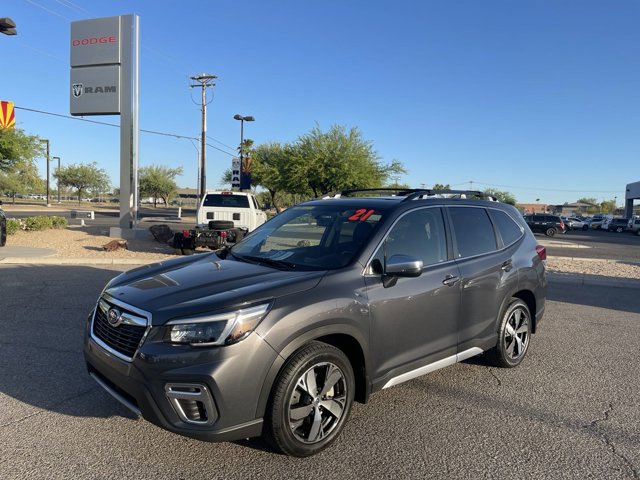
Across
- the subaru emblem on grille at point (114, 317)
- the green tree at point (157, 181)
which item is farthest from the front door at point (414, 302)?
the green tree at point (157, 181)

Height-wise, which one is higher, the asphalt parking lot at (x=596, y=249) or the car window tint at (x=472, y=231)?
the car window tint at (x=472, y=231)

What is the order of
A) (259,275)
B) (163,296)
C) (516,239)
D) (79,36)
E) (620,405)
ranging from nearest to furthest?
(163,296) < (259,275) < (620,405) < (516,239) < (79,36)

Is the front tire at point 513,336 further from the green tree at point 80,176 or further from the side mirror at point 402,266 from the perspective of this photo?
the green tree at point 80,176

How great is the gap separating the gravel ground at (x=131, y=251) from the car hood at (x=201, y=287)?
9.07 metres

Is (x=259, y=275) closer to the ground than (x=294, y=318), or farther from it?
farther from it

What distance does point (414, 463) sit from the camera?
3.08 meters

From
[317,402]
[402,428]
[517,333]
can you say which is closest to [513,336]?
[517,333]

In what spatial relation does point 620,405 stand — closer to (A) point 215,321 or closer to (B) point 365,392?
(B) point 365,392

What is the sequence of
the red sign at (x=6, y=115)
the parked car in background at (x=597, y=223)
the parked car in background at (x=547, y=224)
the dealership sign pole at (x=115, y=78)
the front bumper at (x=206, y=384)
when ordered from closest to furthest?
the front bumper at (x=206, y=384) < the red sign at (x=6, y=115) < the dealership sign pole at (x=115, y=78) < the parked car in background at (x=547, y=224) < the parked car in background at (x=597, y=223)

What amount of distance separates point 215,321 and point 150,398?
0.59m

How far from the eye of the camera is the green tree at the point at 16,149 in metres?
16.7

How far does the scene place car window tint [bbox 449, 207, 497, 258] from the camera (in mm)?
4344

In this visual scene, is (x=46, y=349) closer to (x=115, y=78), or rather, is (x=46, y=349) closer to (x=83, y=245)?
(x=83, y=245)

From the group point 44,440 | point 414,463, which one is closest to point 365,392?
point 414,463
